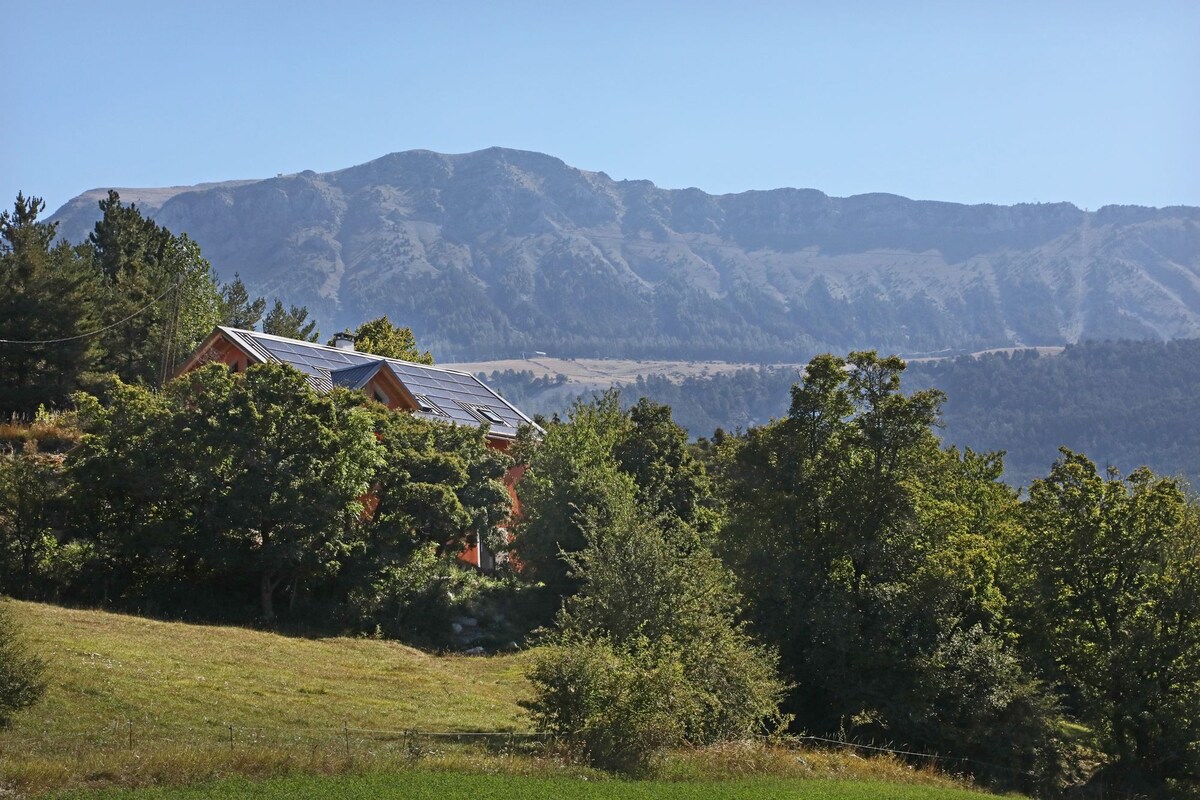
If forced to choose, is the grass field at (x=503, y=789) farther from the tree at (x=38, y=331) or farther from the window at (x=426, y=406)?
the tree at (x=38, y=331)

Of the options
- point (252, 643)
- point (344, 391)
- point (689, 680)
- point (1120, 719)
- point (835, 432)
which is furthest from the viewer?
point (344, 391)

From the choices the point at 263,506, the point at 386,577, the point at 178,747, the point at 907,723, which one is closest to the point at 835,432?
the point at 907,723

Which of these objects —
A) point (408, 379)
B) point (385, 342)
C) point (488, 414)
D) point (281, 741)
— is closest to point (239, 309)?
point (385, 342)

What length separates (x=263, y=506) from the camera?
43.4m

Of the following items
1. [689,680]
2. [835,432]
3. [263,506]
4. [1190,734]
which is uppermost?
[835,432]

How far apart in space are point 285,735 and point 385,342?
70.0 m

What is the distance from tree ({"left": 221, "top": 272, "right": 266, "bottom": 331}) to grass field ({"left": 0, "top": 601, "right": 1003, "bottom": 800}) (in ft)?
218

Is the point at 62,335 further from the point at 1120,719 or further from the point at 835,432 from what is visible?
the point at 1120,719

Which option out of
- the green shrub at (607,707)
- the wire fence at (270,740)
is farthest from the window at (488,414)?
the wire fence at (270,740)

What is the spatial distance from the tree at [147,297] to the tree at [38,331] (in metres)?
3.21

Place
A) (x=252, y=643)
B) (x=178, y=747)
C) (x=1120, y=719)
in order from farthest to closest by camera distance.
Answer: (x=1120, y=719) < (x=252, y=643) < (x=178, y=747)

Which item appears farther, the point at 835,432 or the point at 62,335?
the point at 62,335

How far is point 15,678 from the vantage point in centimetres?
2583

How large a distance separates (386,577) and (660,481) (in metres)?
16.8
